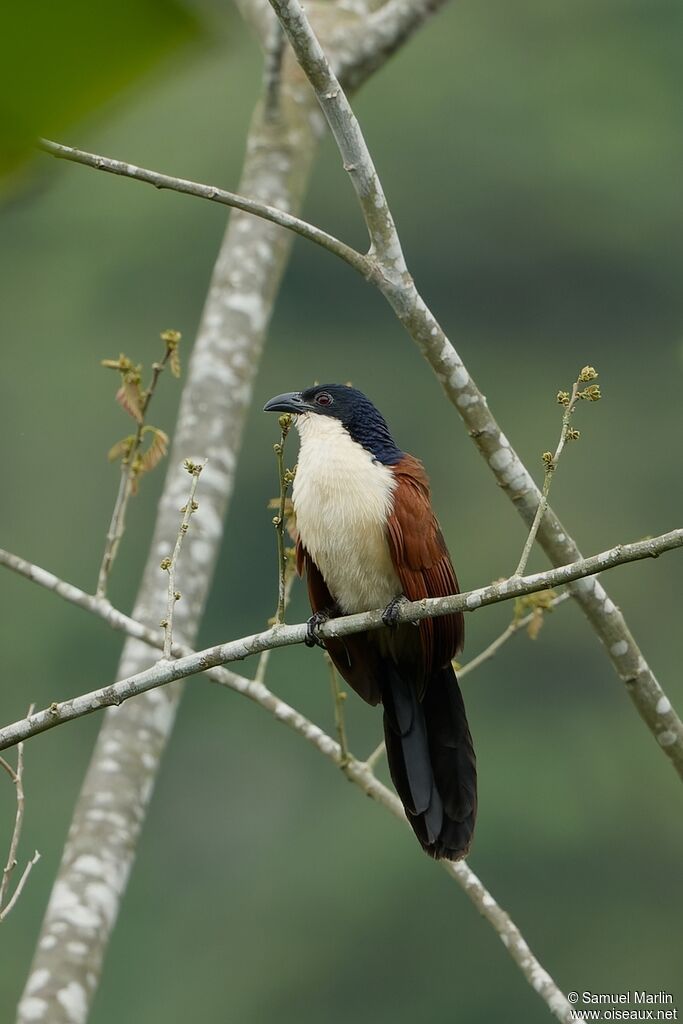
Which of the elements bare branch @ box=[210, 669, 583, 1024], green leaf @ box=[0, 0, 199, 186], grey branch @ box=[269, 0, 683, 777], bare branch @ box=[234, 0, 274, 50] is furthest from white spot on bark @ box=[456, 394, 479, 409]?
green leaf @ box=[0, 0, 199, 186]

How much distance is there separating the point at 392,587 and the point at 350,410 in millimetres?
477

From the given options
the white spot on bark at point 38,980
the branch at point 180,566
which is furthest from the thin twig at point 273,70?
the white spot on bark at point 38,980

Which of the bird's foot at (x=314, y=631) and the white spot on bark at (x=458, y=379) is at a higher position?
the white spot on bark at (x=458, y=379)

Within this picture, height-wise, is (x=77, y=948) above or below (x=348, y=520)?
below

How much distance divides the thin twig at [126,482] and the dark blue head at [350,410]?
1.11 ft

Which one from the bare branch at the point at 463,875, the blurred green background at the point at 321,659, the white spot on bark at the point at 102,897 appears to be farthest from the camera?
the blurred green background at the point at 321,659

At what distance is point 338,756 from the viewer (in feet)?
10.3

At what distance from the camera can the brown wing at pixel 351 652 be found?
316 cm

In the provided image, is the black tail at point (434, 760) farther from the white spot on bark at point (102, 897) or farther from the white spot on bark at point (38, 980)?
the white spot on bark at point (38, 980)

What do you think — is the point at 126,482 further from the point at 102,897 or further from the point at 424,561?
the point at 102,897

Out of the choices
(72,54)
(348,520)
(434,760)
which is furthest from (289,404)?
(72,54)

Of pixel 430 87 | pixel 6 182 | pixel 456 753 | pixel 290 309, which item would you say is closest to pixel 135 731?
pixel 456 753

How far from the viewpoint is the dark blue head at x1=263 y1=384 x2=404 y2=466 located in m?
3.19

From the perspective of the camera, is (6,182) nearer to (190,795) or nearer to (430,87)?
(190,795)
